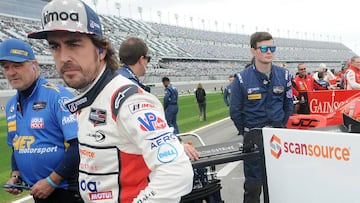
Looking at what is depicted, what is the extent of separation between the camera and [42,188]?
285cm

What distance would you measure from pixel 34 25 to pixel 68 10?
67.0 m

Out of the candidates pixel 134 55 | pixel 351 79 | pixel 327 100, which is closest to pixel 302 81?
pixel 351 79

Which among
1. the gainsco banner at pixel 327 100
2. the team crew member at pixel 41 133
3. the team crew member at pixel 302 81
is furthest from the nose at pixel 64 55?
the team crew member at pixel 302 81

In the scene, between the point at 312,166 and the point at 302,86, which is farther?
the point at 302,86

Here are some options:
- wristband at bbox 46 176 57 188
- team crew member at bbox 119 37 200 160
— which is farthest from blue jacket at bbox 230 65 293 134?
wristband at bbox 46 176 57 188

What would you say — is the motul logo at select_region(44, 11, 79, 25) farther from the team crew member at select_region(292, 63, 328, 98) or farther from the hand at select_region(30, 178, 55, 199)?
the team crew member at select_region(292, 63, 328, 98)

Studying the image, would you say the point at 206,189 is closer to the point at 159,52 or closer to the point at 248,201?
the point at 248,201

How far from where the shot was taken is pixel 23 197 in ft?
21.6

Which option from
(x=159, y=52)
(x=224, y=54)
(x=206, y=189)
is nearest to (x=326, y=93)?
(x=206, y=189)

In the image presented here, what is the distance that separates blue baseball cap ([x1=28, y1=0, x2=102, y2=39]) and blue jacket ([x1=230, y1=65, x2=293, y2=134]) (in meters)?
2.83

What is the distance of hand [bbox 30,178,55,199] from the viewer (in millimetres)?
2844

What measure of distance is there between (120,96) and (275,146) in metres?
0.82

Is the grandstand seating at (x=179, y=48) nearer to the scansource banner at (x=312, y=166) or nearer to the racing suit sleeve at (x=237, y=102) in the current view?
the racing suit sleeve at (x=237, y=102)

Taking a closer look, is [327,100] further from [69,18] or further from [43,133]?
[69,18]
